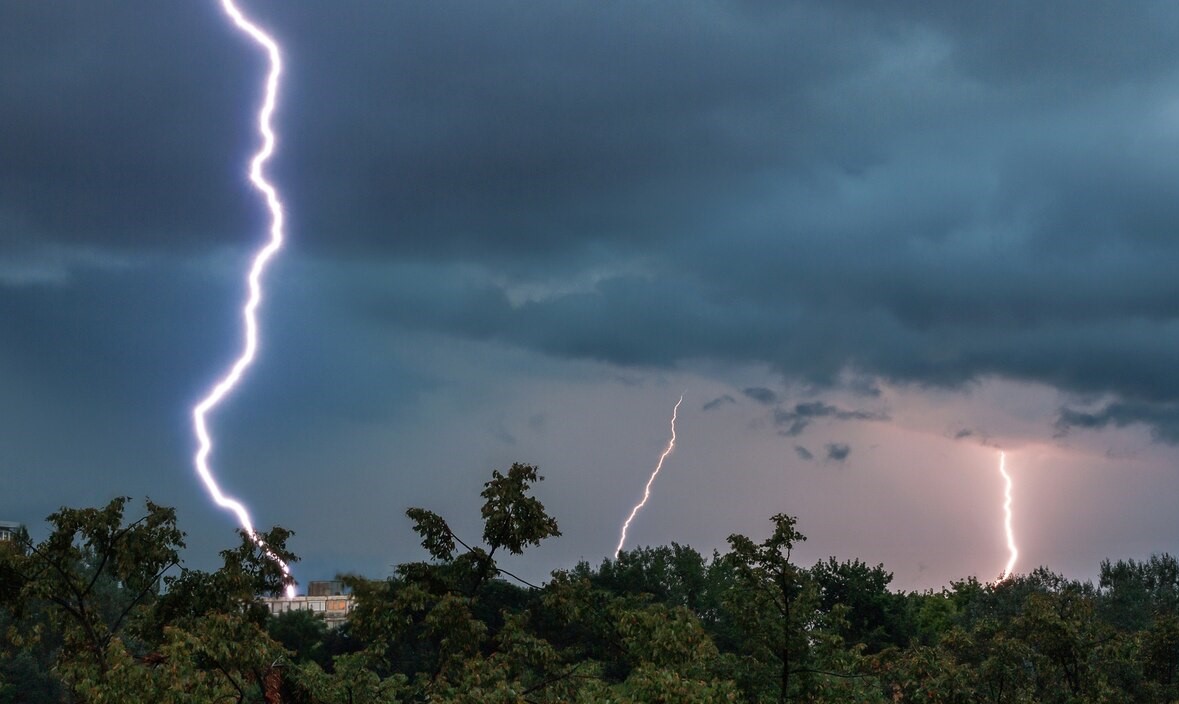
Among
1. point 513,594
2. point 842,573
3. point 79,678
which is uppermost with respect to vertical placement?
point 842,573

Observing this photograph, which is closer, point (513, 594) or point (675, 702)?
point (675, 702)

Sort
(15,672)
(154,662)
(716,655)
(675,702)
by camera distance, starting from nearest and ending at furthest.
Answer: (675,702) < (154,662) < (716,655) < (15,672)

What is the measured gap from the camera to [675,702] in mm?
14688

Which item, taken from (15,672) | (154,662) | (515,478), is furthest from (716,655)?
(15,672)

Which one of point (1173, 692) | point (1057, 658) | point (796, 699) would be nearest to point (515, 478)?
point (796, 699)

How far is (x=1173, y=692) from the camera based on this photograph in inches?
910

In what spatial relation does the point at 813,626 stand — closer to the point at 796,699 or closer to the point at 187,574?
the point at 796,699

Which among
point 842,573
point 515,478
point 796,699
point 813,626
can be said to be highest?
point 842,573

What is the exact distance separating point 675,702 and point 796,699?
4619 mm

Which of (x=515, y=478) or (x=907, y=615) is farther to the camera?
(x=907, y=615)

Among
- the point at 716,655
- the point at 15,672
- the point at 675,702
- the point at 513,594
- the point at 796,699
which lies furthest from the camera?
the point at 513,594

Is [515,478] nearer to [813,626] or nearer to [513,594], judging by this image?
[813,626]

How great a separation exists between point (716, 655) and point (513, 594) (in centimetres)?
5044

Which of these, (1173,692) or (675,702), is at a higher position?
(1173,692)
